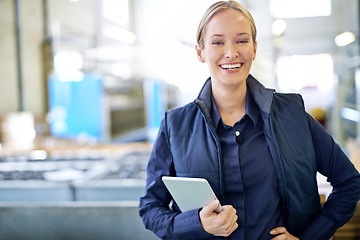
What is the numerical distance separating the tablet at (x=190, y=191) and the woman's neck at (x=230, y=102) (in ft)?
0.84

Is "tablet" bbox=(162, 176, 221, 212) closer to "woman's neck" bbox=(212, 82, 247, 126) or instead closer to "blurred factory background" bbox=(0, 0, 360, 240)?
"woman's neck" bbox=(212, 82, 247, 126)

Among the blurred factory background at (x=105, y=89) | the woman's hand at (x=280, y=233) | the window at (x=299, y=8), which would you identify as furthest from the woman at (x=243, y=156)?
the window at (x=299, y=8)

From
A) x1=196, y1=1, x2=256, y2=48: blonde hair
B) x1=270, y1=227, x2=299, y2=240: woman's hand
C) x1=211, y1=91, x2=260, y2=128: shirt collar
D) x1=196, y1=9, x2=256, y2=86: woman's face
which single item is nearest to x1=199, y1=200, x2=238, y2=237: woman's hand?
x1=270, y1=227, x2=299, y2=240: woman's hand

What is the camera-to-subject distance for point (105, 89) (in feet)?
19.3

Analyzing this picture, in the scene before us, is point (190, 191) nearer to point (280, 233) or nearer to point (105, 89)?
point (280, 233)

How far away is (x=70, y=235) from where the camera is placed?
6.75ft

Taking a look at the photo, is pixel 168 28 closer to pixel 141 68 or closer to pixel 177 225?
pixel 141 68

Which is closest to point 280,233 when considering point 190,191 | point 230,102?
point 190,191

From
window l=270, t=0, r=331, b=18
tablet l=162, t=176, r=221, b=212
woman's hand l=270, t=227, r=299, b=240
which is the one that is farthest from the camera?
window l=270, t=0, r=331, b=18

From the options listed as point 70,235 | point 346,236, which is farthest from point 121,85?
point 346,236

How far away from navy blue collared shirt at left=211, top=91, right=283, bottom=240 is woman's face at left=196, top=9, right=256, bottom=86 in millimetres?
180

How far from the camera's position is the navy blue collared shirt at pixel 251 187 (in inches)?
39.4

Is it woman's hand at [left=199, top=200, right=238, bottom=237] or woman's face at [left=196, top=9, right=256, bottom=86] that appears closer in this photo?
woman's hand at [left=199, top=200, right=238, bottom=237]

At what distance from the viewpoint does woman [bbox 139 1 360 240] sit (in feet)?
3.29
